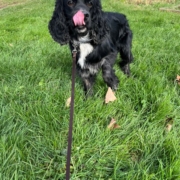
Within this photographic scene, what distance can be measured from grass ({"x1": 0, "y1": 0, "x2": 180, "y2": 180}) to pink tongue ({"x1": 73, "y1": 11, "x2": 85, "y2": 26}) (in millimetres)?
729

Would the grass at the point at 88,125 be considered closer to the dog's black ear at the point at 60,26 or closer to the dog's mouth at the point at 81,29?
the dog's black ear at the point at 60,26

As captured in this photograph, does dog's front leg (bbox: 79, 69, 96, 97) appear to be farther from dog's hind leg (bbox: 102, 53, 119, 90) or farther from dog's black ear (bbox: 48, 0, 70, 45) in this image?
dog's black ear (bbox: 48, 0, 70, 45)

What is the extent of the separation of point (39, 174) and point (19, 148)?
→ 0.26m

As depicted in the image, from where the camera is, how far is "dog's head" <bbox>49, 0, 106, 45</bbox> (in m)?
2.41

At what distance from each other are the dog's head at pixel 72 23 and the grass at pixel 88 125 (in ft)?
1.90

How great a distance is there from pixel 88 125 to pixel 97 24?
3.94 ft

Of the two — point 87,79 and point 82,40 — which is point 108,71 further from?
point 82,40

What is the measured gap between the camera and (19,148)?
1723mm

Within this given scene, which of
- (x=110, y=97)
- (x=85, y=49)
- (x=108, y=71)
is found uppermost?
(x=85, y=49)

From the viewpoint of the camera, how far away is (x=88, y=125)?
2.00 metres

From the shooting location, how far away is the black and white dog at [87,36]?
7.80 ft

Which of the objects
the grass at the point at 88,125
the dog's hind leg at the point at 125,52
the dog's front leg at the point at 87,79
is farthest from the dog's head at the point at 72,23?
the dog's hind leg at the point at 125,52

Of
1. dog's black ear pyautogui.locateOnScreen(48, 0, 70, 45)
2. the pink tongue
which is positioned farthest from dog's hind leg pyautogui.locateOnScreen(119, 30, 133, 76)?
the pink tongue

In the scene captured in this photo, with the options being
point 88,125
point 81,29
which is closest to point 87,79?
point 81,29
